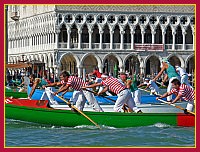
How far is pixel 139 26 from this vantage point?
6762 centimetres

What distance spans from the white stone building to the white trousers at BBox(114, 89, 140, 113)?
139ft

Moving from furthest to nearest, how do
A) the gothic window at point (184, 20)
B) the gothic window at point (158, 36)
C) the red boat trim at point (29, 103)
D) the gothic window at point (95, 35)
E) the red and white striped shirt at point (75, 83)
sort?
the gothic window at point (158, 36) < the gothic window at point (184, 20) < the gothic window at point (95, 35) < the red boat trim at point (29, 103) < the red and white striped shirt at point (75, 83)

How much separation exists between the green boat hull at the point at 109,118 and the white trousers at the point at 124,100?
0.47m

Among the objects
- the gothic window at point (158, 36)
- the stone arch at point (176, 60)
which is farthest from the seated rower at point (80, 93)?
the gothic window at point (158, 36)

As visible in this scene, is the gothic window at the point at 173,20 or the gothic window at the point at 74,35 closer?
the gothic window at the point at 74,35

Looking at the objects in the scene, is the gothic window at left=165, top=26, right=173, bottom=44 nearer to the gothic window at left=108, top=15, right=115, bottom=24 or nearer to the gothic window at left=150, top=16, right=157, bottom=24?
the gothic window at left=150, top=16, right=157, bottom=24

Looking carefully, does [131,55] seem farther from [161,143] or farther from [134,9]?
[161,143]

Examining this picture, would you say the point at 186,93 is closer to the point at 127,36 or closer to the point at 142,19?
the point at 142,19

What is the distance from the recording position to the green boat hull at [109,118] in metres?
21.8

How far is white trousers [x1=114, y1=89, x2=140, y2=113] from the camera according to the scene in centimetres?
2186

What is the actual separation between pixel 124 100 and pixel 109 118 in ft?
2.10

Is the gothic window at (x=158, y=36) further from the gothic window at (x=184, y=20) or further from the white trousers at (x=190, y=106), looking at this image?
the white trousers at (x=190, y=106)

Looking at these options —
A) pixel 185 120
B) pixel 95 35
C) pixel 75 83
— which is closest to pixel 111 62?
pixel 95 35

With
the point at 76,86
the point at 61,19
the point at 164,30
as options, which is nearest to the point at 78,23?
the point at 61,19
